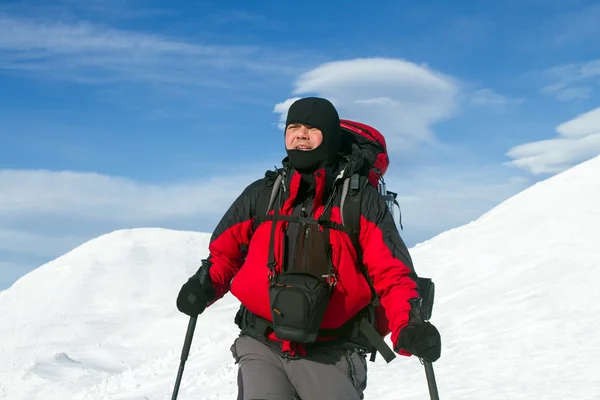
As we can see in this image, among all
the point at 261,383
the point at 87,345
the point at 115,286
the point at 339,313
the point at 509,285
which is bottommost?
the point at 261,383

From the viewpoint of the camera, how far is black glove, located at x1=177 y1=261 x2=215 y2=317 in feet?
12.9

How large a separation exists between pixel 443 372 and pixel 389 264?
7.61 meters

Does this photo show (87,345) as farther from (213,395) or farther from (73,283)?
(213,395)

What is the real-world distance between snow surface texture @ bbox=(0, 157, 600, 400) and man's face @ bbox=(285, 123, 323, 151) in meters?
6.25

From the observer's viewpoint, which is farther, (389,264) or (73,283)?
(73,283)

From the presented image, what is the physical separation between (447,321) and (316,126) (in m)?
10.9

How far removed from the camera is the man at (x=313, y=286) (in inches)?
136

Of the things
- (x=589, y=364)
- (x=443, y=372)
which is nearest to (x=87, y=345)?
(x=443, y=372)

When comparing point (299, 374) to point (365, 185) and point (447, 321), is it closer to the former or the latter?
point (365, 185)

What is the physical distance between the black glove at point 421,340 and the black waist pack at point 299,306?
452mm

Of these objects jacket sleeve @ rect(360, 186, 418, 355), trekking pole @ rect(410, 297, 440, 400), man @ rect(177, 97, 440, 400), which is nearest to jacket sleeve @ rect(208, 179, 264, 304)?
man @ rect(177, 97, 440, 400)

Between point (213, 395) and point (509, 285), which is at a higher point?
point (509, 285)

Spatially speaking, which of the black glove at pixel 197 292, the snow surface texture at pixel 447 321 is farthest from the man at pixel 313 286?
the snow surface texture at pixel 447 321

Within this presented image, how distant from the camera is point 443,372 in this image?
10484mm
